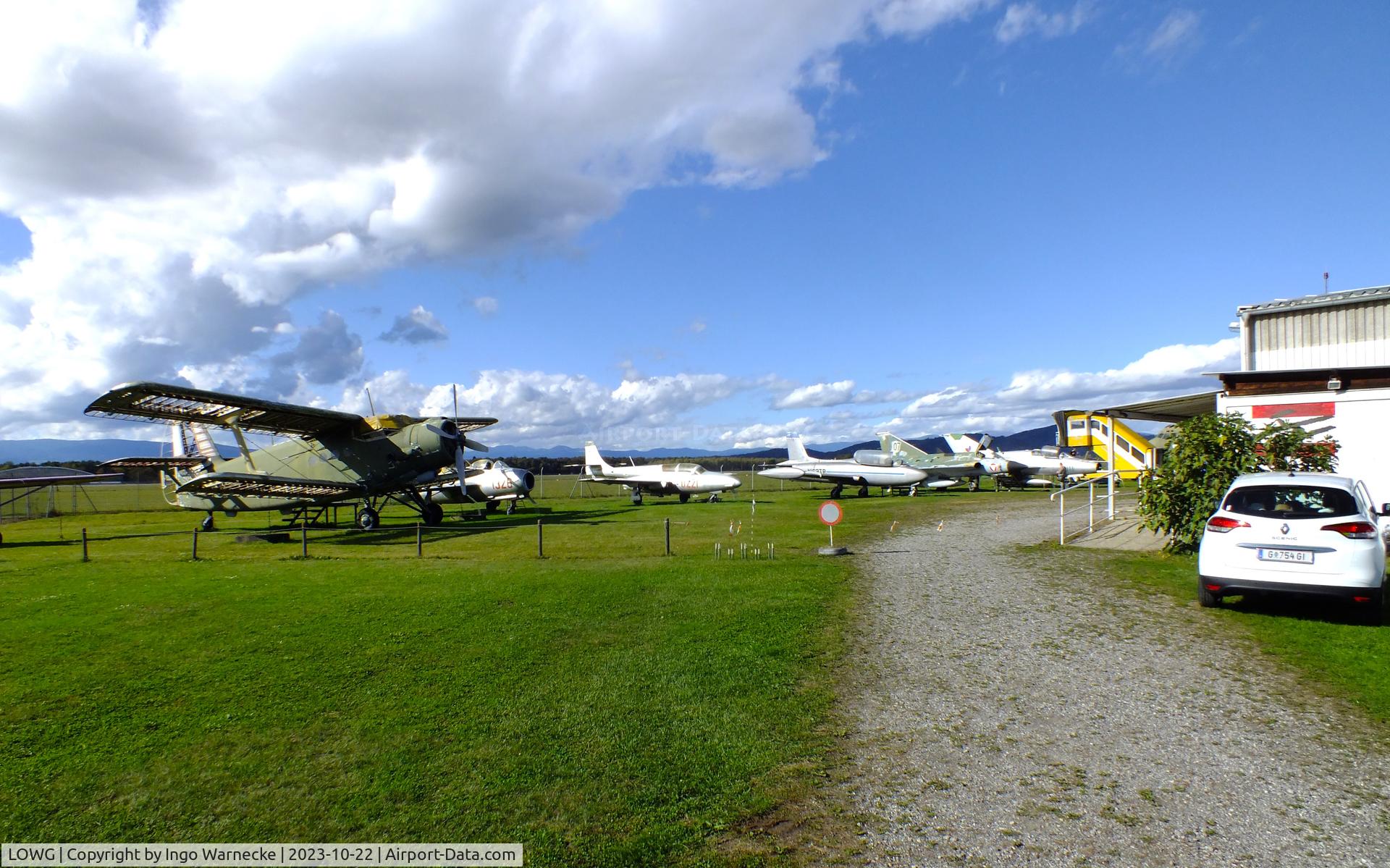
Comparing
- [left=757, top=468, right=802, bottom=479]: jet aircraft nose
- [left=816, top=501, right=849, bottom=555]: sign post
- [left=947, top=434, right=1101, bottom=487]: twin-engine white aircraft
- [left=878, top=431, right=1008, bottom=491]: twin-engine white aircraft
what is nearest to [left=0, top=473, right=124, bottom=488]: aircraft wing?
[left=816, top=501, right=849, bottom=555]: sign post

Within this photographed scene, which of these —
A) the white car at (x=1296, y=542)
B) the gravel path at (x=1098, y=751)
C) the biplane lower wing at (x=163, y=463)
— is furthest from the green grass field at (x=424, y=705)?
the biplane lower wing at (x=163, y=463)

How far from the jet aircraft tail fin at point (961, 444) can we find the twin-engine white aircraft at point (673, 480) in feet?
Result: 52.7

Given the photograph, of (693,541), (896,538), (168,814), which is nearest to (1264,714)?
(168,814)

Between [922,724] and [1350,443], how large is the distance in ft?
42.9

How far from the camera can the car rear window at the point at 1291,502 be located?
769 centimetres

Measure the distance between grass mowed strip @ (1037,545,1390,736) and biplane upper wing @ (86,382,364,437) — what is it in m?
21.4

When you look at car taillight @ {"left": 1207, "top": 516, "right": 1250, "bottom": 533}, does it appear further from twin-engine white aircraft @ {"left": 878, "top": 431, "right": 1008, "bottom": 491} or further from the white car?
twin-engine white aircraft @ {"left": 878, "top": 431, "right": 1008, "bottom": 491}

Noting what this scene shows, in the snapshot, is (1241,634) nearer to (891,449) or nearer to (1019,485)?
(891,449)

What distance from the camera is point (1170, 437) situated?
12750mm

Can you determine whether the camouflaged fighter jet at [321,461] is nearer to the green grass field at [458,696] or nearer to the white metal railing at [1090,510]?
the green grass field at [458,696]

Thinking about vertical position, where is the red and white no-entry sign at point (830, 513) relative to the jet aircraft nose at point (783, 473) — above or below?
above

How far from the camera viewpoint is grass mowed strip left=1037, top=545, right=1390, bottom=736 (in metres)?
5.85

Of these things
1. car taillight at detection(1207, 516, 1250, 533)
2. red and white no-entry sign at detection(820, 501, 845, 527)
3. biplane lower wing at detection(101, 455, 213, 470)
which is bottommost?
red and white no-entry sign at detection(820, 501, 845, 527)

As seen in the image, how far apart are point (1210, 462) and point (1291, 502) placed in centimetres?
415
